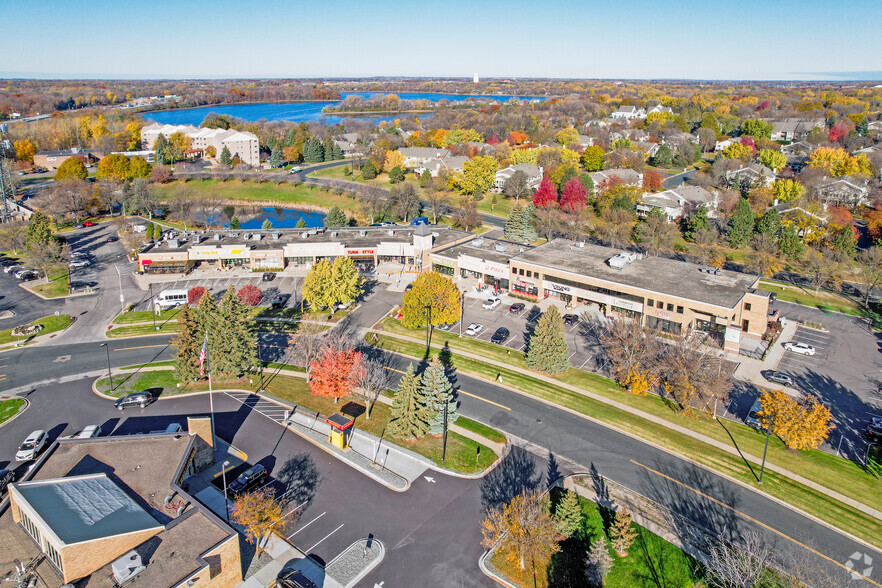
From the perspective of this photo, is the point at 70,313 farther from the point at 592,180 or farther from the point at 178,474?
the point at 592,180

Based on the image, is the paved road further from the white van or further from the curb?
the white van

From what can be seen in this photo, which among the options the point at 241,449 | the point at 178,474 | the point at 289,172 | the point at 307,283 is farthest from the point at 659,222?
the point at 289,172

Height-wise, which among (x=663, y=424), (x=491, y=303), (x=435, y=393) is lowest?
(x=663, y=424)

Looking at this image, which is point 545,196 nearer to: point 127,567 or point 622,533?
point 622,533

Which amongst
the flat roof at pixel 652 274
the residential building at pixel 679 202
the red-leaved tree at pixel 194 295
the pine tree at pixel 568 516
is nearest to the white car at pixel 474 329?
the flat roof at pixel 652 274

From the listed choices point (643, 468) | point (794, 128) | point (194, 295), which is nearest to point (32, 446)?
point (194, 295)

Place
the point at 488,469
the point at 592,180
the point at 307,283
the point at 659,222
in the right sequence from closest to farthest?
1. the point at 488,469
2. the point at 307,283
3. the point at 659,222
4. the point at 592,180

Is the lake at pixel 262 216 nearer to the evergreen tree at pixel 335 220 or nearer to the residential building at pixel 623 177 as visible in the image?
the evergreen tree at pixel 335 220
